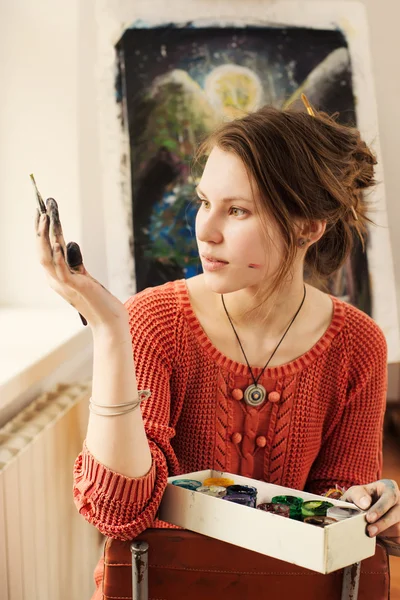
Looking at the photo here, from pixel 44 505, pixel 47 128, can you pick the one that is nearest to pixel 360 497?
pixel 44 505

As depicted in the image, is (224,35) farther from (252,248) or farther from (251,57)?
(252,248)

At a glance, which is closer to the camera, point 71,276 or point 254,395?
point 71,276

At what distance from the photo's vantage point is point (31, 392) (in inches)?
63.1

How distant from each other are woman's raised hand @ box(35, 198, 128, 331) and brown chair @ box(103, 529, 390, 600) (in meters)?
0.29

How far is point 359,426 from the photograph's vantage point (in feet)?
4.25

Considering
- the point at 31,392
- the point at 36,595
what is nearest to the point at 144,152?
the point at 31,392

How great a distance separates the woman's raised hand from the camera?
869mm

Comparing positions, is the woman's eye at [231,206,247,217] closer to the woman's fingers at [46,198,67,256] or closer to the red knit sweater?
the red knit sweater

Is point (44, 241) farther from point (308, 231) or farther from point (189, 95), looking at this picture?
point (189, 95)

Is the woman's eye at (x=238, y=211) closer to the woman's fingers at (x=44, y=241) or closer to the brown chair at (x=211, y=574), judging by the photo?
the woman's fingers at (x=44, y=241)

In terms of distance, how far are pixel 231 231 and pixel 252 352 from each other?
0.24 meters

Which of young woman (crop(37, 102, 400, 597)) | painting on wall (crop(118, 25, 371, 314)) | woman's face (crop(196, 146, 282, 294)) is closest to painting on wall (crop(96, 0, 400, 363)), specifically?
painting on wall (crop(118, 25, 371, 314))

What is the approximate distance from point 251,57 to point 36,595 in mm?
1390

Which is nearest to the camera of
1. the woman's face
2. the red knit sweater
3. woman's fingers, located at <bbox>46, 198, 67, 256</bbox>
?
woman's fingers, located at <bbox>46, 198, 67, 256</bbox>
